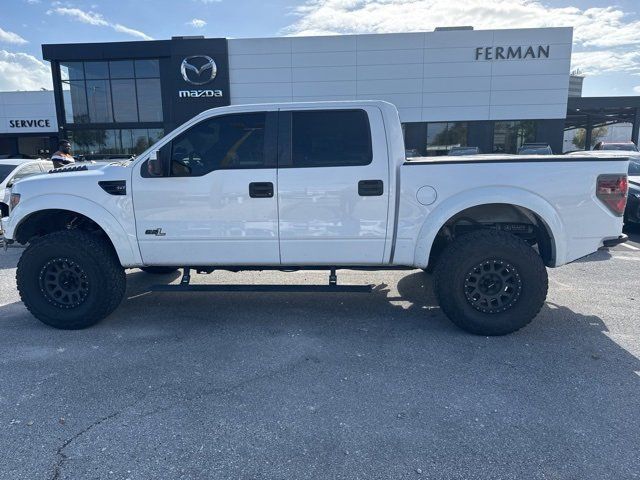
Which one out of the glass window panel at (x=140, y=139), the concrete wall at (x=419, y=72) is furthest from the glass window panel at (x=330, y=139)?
the glass window panel at (x=140, y=139)

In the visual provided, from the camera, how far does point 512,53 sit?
22359mm

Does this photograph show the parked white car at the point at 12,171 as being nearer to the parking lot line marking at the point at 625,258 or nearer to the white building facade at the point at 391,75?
the parking lot line marking at the point at 625,258

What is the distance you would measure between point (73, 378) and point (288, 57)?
22.7 meters

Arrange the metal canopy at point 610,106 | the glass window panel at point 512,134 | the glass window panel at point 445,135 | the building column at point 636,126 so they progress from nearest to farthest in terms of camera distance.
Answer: the glass window panel at point 512,134
the glass window panel at point 445,135
the metal canopy at point 610,106
the building column at point 636,126

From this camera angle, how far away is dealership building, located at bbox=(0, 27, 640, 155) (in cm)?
2250

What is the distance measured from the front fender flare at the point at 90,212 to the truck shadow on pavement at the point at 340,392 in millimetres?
835

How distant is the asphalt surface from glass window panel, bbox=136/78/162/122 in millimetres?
21827

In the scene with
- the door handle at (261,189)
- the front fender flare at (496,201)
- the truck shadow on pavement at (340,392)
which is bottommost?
the truck shadow on pavement at (340,392)

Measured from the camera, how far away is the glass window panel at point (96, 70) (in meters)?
24.0

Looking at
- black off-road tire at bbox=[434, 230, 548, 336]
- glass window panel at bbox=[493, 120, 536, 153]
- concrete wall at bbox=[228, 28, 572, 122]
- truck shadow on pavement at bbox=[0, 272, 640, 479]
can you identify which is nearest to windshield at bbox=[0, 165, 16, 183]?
truck shadow on pavement at bbox=[0, 272, 640, 479]

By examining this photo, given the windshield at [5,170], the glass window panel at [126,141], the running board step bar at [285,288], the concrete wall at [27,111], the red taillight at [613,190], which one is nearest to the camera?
the red taillight at [613,190]

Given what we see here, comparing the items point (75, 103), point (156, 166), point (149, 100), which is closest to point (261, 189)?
point (156, 166)

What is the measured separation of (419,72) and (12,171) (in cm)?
1940

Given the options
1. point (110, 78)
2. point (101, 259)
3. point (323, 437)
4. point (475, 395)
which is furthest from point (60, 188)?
point (110, 78)
